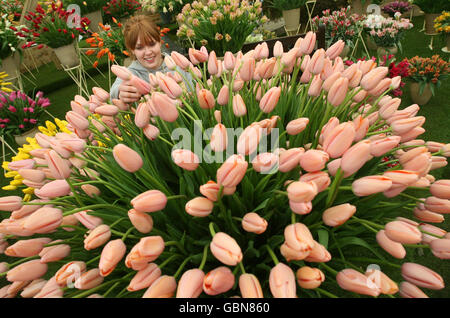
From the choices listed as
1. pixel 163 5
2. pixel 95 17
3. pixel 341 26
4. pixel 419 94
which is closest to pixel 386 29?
pixel 341 26

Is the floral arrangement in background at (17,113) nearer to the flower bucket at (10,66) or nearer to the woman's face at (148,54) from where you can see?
the flower bucket at (10,66)

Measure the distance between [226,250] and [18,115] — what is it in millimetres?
2263

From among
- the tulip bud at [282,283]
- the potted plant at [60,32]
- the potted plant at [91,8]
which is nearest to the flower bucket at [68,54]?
the potted plant at [60,32]

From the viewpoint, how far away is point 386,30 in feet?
9.07

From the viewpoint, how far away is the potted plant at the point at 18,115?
77.2 inches

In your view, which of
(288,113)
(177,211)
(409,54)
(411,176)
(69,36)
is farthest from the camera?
(409,54)

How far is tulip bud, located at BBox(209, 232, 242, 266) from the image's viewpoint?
12.2 inches

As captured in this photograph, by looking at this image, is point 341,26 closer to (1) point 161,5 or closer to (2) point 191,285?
(1) point 161,5

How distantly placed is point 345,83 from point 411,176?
0.18 metres

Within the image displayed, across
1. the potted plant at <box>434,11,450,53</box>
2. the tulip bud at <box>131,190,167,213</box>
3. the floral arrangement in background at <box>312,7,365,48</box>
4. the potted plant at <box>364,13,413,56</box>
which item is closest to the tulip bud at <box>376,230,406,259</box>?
the tulip bud at <box>131,190,167,213</box>

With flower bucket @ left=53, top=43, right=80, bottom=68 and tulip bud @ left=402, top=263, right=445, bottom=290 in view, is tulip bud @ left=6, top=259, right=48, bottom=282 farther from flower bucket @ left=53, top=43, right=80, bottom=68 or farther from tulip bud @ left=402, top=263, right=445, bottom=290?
flower bucket @ left=53, top=43, right=80, bottom=68

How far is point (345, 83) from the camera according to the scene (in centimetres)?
45
